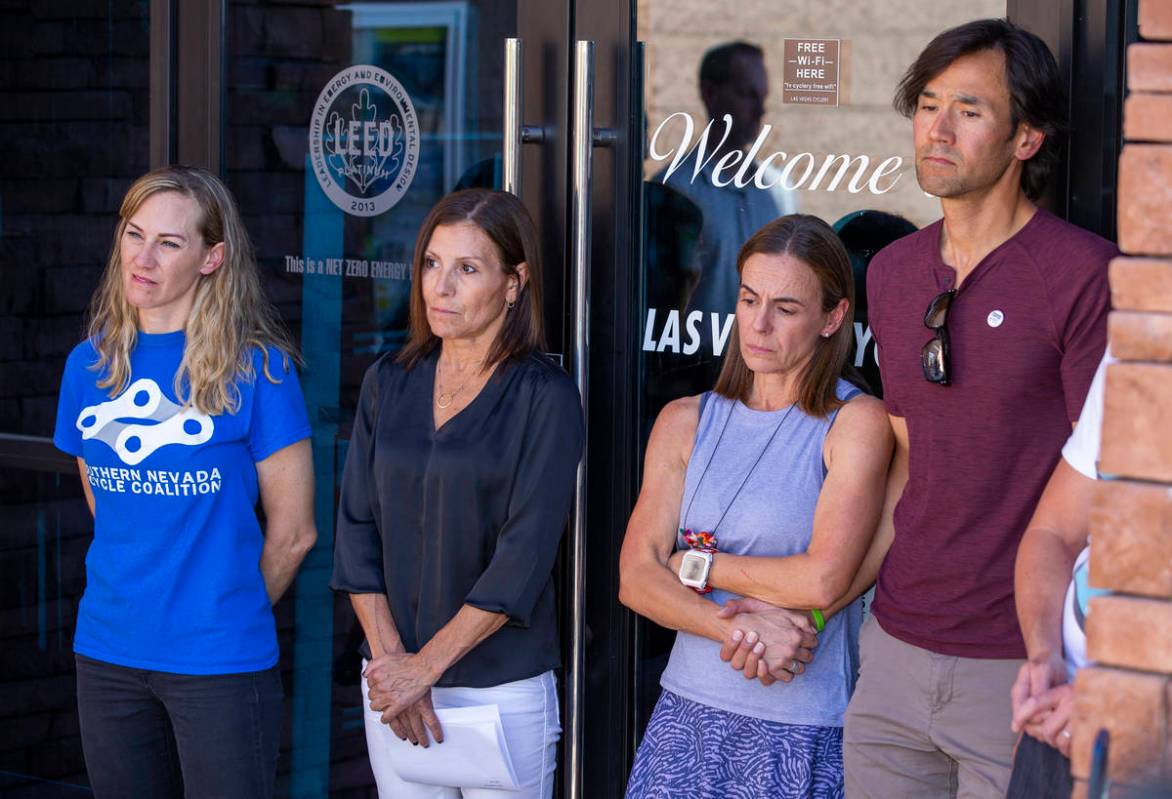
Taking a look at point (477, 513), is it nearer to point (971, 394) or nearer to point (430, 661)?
point (430, 661)

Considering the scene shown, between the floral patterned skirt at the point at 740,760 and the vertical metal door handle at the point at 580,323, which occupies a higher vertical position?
the vertical metal door handle at the point at 580,323

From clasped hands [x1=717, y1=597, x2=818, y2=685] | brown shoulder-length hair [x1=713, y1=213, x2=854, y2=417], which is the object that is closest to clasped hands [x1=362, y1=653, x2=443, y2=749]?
clasped hands [x1=717, y1=597, x2=818, y2=685]

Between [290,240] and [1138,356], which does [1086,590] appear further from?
[290,240]

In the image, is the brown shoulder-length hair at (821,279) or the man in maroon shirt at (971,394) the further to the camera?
the brown shoulder-length hair at (821,279)

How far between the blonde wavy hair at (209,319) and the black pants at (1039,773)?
5.38ft

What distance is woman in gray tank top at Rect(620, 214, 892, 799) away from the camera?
8.07 ft

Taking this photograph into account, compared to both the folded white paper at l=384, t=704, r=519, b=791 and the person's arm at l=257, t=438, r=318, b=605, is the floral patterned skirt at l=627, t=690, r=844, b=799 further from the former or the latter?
the person's arm at l=257, t=438, r=318, b=605

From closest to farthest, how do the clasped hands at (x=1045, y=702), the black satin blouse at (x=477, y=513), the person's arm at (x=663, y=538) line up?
the clasped hands at (x=1045, y=702) → the person's arm at (x=663, y=538) → the black satin blouse at (x=477, y=513)

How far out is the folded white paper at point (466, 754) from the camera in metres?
2.64

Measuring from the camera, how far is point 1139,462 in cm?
106

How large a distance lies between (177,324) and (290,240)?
610 millimetres

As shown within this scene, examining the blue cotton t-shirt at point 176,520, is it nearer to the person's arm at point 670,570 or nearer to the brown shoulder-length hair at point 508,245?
the brown shoulder-length hair at point 508,245

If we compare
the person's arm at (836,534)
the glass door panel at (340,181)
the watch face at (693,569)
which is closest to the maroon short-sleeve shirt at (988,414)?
the person's arm at (836,534)

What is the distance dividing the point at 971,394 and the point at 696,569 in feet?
1.82
